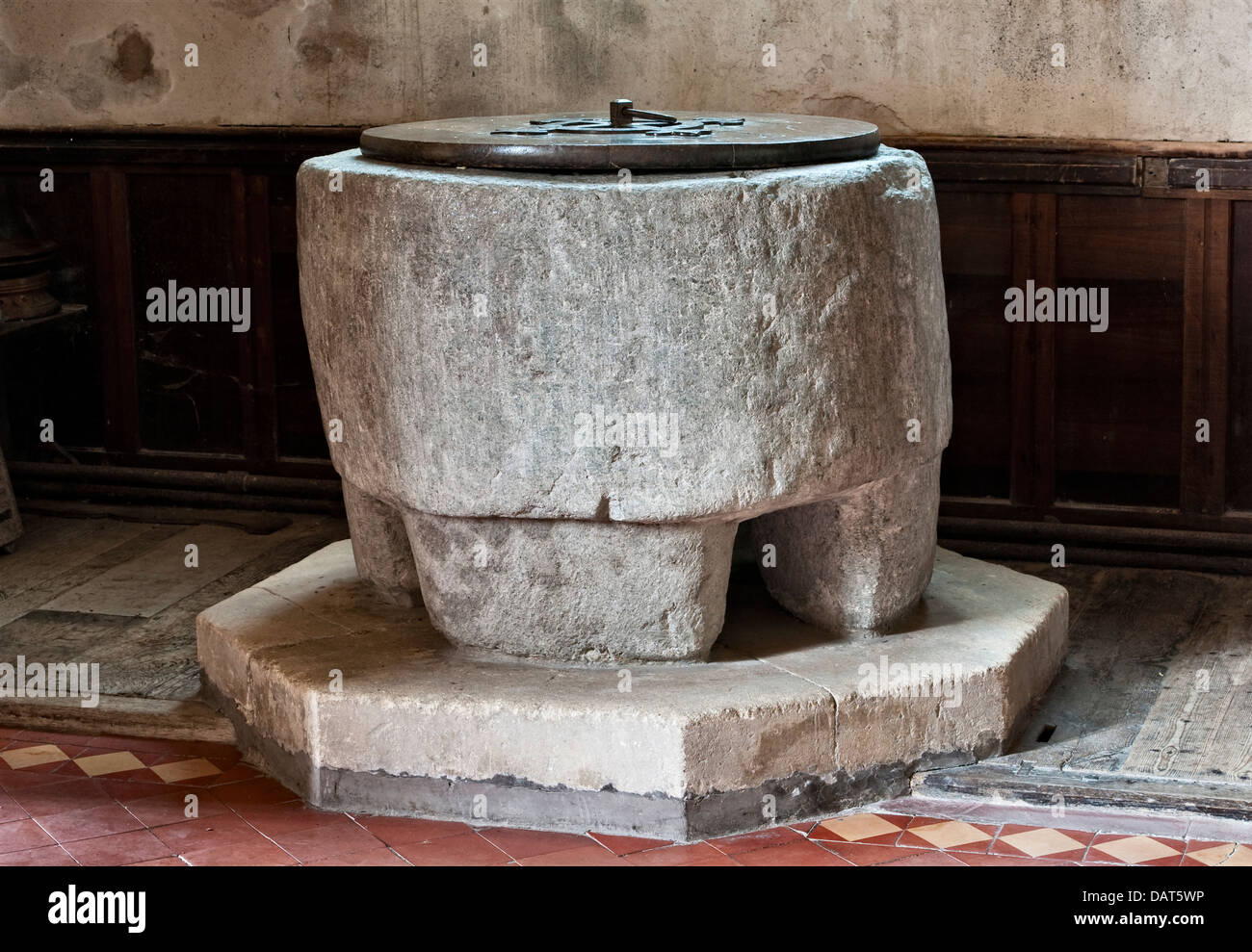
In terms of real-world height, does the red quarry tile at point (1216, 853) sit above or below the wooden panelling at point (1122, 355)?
below

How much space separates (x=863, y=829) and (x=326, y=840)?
1030mm

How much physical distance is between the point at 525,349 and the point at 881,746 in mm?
1053

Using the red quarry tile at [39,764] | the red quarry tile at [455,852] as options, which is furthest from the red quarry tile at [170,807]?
the red quarry tile at [455,852]

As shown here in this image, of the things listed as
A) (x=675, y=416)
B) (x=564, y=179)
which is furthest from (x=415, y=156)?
(x=675, y=416)

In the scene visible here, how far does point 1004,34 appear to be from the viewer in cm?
454

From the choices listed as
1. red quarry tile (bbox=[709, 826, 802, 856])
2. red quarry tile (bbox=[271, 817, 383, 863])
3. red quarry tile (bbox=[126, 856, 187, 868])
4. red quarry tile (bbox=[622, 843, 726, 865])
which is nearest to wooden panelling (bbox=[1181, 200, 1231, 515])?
red quarry tile (bbox=[709, 826, 802, 856])

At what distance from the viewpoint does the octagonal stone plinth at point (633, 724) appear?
3.23m

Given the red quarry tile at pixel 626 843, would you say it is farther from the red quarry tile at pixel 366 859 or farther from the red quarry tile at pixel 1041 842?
the red quarry tile at pixel 1041 842

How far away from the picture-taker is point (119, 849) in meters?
3.20

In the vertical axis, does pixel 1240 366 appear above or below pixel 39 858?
above

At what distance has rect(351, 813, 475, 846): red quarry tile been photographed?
3.24 metres

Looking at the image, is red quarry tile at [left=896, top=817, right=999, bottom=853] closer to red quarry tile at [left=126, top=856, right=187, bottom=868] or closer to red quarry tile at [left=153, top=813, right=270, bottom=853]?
red quarry tile at [left=153, top=813, right=270, bottom=853]

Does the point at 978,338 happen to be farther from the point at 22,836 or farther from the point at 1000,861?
the point at 22,836

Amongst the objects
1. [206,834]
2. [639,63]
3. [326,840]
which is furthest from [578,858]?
[639,63]
